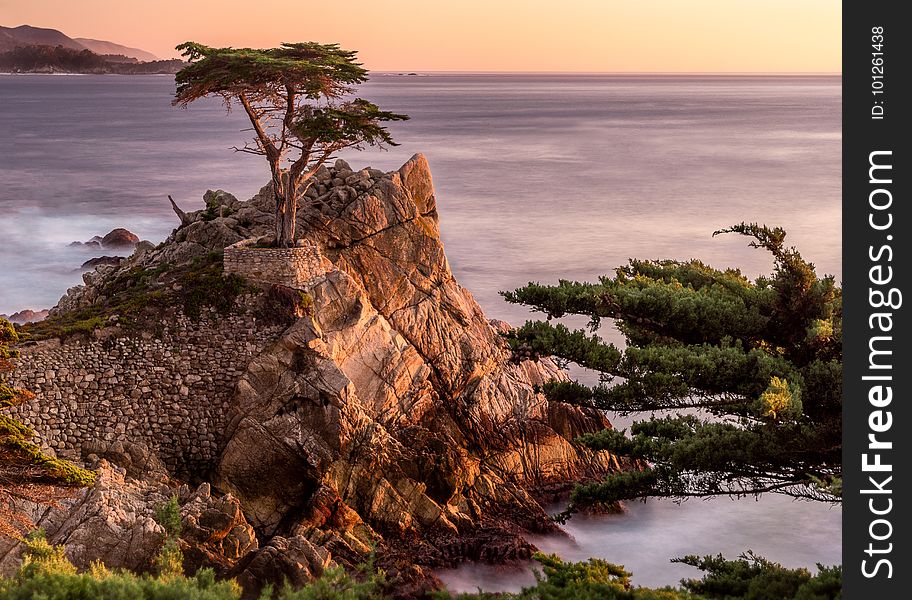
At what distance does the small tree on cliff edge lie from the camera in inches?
834

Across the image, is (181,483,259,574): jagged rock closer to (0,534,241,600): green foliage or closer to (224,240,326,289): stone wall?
(0,534,241,600): green foliage

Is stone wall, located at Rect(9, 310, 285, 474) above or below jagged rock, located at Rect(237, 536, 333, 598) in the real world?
above

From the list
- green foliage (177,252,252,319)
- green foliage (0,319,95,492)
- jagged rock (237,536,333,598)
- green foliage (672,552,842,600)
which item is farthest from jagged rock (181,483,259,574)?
green foliage (672,552,842,600)

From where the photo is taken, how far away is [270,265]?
21.2m

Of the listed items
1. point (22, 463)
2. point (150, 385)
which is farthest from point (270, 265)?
point (22, 463)

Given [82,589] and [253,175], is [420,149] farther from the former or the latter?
[82,589]

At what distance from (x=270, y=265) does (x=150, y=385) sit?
3593 mm

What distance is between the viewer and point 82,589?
426 inches

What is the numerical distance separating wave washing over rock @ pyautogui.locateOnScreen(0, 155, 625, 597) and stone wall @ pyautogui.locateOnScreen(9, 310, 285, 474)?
0.13 ft

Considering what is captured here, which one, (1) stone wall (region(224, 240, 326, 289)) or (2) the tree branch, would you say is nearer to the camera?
(1) stone wall (region(224, 240, 326, 289))

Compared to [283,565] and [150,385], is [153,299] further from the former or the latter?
[283,565]

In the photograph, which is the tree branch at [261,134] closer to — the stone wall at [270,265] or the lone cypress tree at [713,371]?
the stone wall at [270,265]
